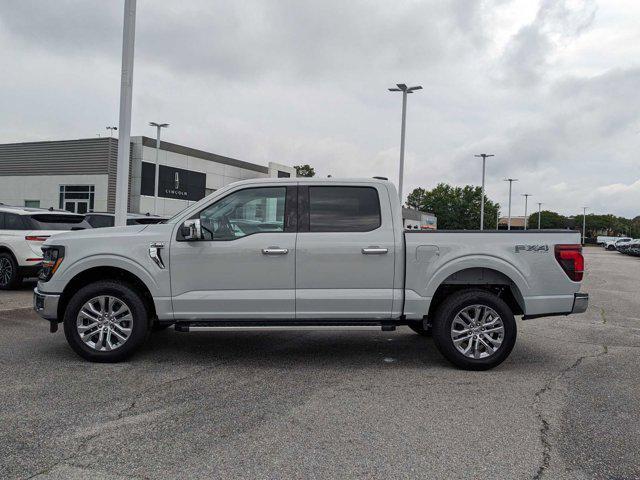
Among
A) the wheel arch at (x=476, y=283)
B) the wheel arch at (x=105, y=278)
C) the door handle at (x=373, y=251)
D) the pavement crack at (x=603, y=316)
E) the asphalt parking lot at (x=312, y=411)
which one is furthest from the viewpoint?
the pavement crack at (x=603, y=316)

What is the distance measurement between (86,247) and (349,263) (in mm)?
2727

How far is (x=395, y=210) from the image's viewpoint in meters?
5.83

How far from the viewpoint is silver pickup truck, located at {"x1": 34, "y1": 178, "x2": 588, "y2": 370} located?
563 cm

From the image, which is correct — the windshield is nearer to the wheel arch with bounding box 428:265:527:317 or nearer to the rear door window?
the rear door window

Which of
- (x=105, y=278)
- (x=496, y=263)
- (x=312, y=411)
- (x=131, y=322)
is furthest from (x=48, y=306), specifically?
(x=496, y=263)

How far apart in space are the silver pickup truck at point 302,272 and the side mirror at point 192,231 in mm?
22

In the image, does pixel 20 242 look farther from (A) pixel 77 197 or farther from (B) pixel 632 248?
(B) pixel 632 248

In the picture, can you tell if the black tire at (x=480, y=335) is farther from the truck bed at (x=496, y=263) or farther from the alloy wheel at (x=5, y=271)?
the alloy wheel at (x=5, y=271)

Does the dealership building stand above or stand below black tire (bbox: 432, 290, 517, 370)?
above

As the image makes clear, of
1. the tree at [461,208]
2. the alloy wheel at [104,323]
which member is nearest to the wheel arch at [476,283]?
the alloy wheel at [104,323]

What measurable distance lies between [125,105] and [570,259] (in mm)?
8699

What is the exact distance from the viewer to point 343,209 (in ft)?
19.0

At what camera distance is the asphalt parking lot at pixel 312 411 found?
11.3 ft

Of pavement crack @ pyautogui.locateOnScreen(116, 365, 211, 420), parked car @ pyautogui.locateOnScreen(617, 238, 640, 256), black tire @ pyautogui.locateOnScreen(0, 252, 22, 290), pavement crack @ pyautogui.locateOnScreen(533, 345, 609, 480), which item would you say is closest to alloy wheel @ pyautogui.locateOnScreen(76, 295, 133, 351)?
pavement crack @ pyautogui.locateOnScreen(116, 365, 211, 420)
